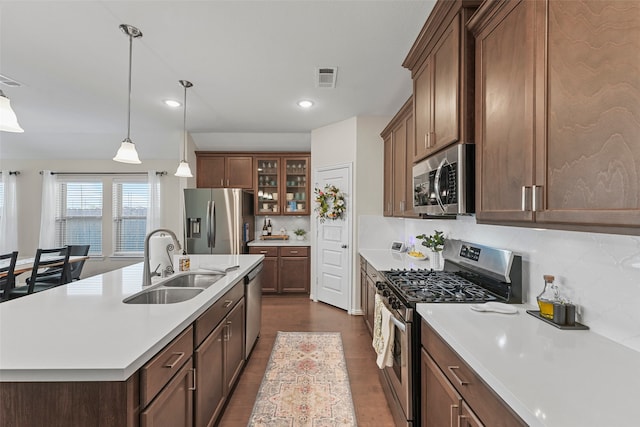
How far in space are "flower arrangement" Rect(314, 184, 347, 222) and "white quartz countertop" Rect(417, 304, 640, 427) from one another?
2808 mm

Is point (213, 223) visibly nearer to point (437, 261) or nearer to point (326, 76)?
point (326, 76)

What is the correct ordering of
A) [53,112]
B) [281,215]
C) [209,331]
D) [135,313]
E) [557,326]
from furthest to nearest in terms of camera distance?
1. [281,215]
2. [53,112]
3. [209,331]
4. [135,313]
5. [557,326]

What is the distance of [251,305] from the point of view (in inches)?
105

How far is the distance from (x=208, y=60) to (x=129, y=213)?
4.36 metres

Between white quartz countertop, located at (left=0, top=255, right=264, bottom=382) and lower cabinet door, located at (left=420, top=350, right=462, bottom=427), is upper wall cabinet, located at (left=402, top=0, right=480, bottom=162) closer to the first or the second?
lower cabinet door, located at (left=420, top=350, right=462, bottom=427)

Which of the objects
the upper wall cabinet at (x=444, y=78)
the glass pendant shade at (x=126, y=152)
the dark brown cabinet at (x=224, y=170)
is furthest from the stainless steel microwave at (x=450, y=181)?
the dark brown cabinet at (x=224, y=170)

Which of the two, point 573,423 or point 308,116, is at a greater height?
point 308,116

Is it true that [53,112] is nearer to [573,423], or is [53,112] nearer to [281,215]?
[281,215]

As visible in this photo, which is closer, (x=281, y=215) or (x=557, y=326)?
(x=557, y=326)

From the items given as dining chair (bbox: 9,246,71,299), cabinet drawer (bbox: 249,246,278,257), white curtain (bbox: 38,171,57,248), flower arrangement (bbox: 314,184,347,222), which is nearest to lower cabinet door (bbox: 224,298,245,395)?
flower arrangement (bbox: 314,184,347,222)

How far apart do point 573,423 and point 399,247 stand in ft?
9.79

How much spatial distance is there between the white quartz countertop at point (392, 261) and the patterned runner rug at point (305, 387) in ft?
3.08

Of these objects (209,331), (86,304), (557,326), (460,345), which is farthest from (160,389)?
(557,326)

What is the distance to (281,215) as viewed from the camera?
539 cm
